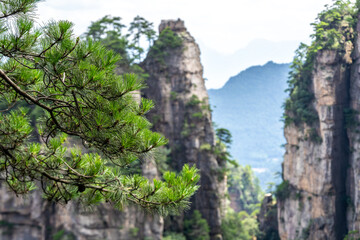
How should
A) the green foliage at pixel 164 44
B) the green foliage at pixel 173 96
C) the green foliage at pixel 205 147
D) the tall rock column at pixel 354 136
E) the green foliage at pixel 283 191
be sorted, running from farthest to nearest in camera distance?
the green foliage at pixel 283 191 < the green foliage at pixel 164 44 < the green foliage at pixel 173 96 < the green foliage at pixel 205 147 < the tall rock column at pixel 354 136

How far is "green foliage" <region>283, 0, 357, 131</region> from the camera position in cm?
1969

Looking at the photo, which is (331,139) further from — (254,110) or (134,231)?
(254,110)

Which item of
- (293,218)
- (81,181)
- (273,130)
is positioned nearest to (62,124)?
(81,181)

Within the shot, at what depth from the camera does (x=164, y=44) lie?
859 inches

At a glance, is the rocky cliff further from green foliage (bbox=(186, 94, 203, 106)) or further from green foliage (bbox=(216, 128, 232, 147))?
green foliage (bbox=(186, 94, 203, 106))

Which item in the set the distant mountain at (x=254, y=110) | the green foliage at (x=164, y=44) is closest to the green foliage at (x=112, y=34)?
the green foliage at (x=164, y=44)

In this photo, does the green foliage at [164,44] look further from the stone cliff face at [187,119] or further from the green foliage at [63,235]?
the green foliage at [63,235]

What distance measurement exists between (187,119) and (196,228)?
19.4ft

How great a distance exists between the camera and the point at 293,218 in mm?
21797

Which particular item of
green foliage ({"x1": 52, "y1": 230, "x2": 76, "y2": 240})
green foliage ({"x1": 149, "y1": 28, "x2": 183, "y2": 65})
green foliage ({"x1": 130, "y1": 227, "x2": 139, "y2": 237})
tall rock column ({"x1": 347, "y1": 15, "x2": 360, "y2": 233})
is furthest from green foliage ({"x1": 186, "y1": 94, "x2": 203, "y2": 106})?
green foliage ({"x1": 52, "y1": 230, "x2": 76, "y2": 240})

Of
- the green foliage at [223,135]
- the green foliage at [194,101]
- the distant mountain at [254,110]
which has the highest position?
the distant mountain at [254,110]

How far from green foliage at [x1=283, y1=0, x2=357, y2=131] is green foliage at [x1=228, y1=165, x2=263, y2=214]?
2036 centimetres

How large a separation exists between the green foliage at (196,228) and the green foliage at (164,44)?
874cm

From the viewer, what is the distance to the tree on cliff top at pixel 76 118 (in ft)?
9.05
